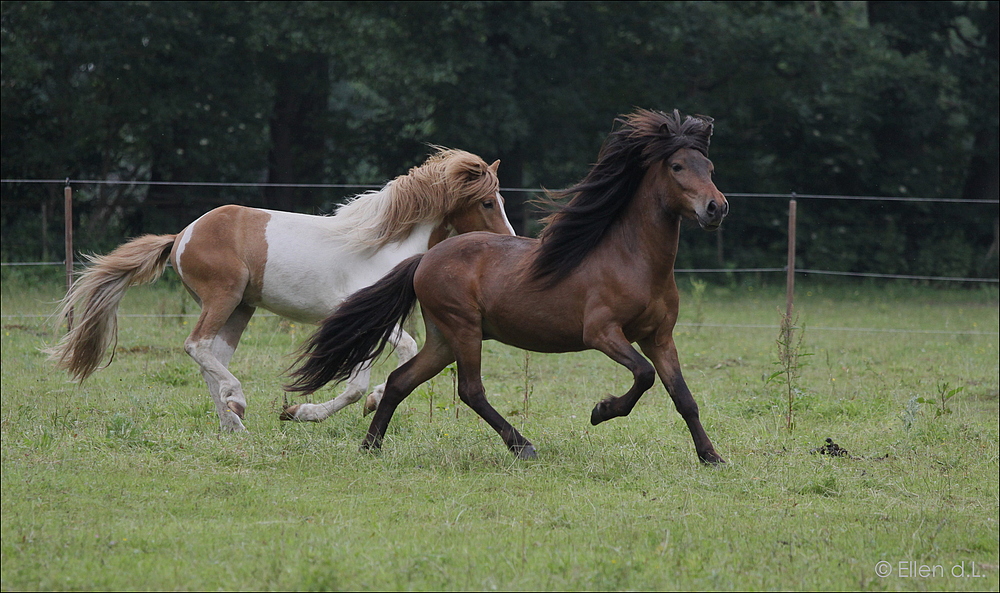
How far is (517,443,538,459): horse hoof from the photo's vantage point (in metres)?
5.54

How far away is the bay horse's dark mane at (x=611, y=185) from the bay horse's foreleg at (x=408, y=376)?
75 cm

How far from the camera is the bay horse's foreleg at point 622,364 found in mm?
5266

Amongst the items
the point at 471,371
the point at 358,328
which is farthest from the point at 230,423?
the point at 471,371

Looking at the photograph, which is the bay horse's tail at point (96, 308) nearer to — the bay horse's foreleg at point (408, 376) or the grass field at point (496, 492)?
the grass field at point (496, 492)

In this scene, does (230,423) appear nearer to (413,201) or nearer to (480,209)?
(413,201)

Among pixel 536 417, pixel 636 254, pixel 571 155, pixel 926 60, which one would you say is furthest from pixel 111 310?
pixel 926 60

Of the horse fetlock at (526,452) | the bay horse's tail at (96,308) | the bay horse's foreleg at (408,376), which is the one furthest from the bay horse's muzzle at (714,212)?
the bay horse's tail at (96,308)

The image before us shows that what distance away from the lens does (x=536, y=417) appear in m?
7.11

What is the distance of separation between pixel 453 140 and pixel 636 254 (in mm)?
13977

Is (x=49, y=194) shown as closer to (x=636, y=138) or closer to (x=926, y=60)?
(x=636, y=138)

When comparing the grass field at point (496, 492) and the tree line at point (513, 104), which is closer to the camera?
the grass field at point (496, 492)

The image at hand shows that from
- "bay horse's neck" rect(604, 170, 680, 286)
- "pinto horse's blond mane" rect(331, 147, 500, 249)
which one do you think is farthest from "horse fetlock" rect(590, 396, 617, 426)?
"pinto horse's blond mane" rect(331, 147, 500, 249)

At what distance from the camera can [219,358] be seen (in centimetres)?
694

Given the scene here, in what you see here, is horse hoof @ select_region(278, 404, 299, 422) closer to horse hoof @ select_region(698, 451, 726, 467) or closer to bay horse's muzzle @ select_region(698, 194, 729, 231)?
horse hoof @ select_region(698, 451, 726, 467)
